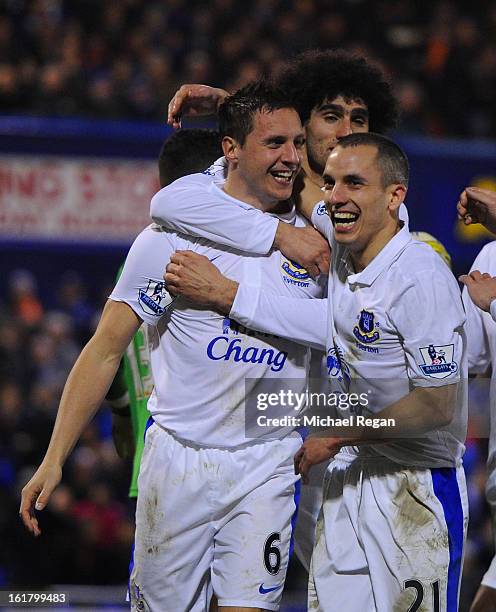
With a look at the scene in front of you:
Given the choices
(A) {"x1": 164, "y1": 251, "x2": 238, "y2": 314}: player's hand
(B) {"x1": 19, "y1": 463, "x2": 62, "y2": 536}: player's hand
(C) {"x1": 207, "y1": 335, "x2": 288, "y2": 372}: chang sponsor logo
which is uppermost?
(A) {"x1": 164, "y1": 251, "x2": 238, "y2": 314}: player's hand

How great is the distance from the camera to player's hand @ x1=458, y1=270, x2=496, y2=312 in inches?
169

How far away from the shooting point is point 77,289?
1210cm

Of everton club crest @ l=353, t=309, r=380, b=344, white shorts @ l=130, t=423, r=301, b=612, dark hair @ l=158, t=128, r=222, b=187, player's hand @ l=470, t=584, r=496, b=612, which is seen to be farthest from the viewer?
dark hair @ l=158, t=128, r=222, b=187

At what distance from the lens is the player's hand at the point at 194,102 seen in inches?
188

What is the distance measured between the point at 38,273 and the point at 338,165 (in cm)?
920

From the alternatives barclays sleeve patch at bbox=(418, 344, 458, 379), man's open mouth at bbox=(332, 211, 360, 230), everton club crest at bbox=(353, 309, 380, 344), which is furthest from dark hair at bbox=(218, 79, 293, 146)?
barclays sleeve patch at bbox=(418, 344, 458, 379)

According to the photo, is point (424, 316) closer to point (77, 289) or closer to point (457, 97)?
point (77, 289)

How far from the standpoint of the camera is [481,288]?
434cm

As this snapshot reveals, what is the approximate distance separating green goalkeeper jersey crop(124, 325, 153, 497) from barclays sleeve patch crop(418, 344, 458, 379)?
5.48 feet

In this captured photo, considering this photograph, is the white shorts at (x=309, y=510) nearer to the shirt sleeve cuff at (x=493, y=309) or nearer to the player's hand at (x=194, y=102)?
the shirt sleeve cuff at (x=493, y=309)

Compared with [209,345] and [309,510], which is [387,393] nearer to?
[209,345]

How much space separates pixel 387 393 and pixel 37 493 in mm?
1313

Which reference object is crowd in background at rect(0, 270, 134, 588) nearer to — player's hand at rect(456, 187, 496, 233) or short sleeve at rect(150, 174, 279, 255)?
short sleeve at rect(150, 174, 279, 255)

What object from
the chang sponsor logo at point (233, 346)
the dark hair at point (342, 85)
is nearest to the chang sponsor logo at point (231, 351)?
the chang sponsor logo at point (233, 346)
